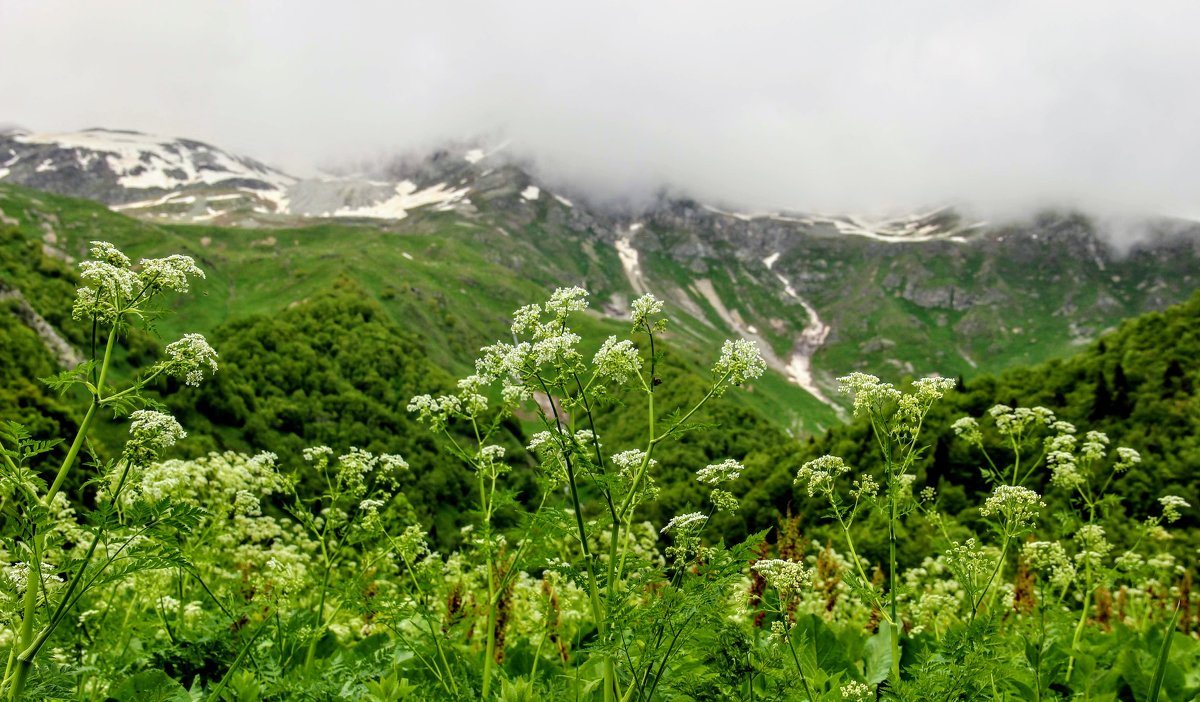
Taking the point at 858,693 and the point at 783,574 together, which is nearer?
the point at 858,693

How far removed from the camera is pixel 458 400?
22.2 ft

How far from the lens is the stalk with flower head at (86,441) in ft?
11.6

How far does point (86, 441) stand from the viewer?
168 inches

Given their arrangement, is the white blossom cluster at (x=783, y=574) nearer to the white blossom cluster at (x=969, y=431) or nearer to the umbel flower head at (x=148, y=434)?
the white blossom cluster at (x=969, y=431)

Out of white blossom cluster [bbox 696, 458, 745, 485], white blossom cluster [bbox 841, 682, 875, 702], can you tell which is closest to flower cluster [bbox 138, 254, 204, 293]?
white blossom cluster [bbox 696, 458, 745, 485]

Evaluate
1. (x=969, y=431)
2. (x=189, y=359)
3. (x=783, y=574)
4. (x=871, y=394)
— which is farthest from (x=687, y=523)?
(x=969, y=431)

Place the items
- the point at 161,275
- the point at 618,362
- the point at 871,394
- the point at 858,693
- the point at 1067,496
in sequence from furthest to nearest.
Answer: the point at 1067,496, the point at 871,394, the point at 618,362, the point at 161,275, the point at 858,693

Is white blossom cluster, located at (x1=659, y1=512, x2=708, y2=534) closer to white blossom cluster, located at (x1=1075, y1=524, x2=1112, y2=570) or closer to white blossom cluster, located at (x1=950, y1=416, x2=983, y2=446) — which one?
white blossom cluster, located at (x1=950, y1=416, x2=983, y2=446)

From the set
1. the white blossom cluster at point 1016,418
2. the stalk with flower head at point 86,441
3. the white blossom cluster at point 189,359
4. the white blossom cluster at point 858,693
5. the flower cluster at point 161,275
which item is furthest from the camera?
the white blossom cluster at point 1016,418

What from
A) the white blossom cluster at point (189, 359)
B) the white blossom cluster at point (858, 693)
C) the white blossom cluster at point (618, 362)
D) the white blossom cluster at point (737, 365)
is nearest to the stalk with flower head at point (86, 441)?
the white blossom cluster at point (189, 359)

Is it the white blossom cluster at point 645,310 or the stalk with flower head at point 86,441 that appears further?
the white blossom cluster at point 645,310

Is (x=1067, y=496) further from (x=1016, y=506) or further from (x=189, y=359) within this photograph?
(x=189, y=359)

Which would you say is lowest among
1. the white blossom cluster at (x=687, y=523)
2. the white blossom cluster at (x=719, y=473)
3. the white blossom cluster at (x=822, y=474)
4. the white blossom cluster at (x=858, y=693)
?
the white blossom cluster at (x=858, y=693)

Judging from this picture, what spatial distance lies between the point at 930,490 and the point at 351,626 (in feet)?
27.7
